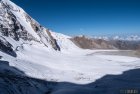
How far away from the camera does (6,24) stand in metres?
33.7

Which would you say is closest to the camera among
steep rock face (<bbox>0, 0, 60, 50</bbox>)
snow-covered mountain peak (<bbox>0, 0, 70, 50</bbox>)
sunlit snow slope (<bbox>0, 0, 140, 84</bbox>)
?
sunlit snow slope (<bbox>0, 0, 140, 84</bbox>)

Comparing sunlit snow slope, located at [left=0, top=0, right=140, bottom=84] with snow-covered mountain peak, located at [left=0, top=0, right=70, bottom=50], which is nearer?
sunlit snow slope, located at [left=0, top=0, right=140, bottom=84]

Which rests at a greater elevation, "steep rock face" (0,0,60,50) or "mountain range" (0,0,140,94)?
"steep rock face" (0,0,60,50)

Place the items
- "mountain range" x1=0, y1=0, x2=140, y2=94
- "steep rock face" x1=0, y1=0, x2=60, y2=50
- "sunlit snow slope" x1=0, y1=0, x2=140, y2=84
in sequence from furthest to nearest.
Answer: "steep rock face" x1=0, y1=0, x2=60, y2=50 → "sunlit snow slope" x1=0, y1=0, x2=140, y2=84 → "mountain range" x1=0, y1=0, x2=140, y2=94

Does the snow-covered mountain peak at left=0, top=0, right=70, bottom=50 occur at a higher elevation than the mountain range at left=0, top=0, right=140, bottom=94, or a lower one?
higher

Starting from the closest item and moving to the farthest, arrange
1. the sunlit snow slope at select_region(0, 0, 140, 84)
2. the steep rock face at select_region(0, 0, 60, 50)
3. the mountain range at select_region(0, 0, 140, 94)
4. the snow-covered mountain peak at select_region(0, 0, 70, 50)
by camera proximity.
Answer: the mountain range at select_region(0, 0, 140, 94)
the sunlit snow slope at select_region(0, 0, 140, 84)
the snow-covered mountain peak at select_region(0, 0, 70, 50)
the steep rock face at select_region(0, 0, 60, 50)

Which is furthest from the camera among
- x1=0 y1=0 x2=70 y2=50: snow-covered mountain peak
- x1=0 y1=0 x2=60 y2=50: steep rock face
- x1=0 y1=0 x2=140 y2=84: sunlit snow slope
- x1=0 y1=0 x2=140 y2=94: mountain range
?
x1=0 y1=0 x2=60 y2=50: steep rock face

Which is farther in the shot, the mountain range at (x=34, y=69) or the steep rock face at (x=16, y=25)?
the steep rock face at (x=16, y=25)

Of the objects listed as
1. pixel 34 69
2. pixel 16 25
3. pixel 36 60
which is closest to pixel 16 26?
pixel 16 25

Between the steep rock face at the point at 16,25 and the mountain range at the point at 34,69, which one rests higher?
the steep rock face at the point at 16,25

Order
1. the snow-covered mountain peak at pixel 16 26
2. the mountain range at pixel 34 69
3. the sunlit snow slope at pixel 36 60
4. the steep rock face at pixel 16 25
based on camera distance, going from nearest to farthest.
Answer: the mountain range at pixel 34 69 < the sunlit snow slope at pixel 36 60 < the snow-covered mountain peak at pixel 16 26 < the steep rock face at pixel 16 25

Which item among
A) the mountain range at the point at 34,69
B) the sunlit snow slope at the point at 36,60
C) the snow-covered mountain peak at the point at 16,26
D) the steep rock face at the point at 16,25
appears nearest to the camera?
the mountain range at the point at 34,69

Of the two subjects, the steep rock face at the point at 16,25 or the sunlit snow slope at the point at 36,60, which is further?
the steep rock face at the point at 16,25

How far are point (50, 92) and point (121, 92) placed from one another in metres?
5.16
